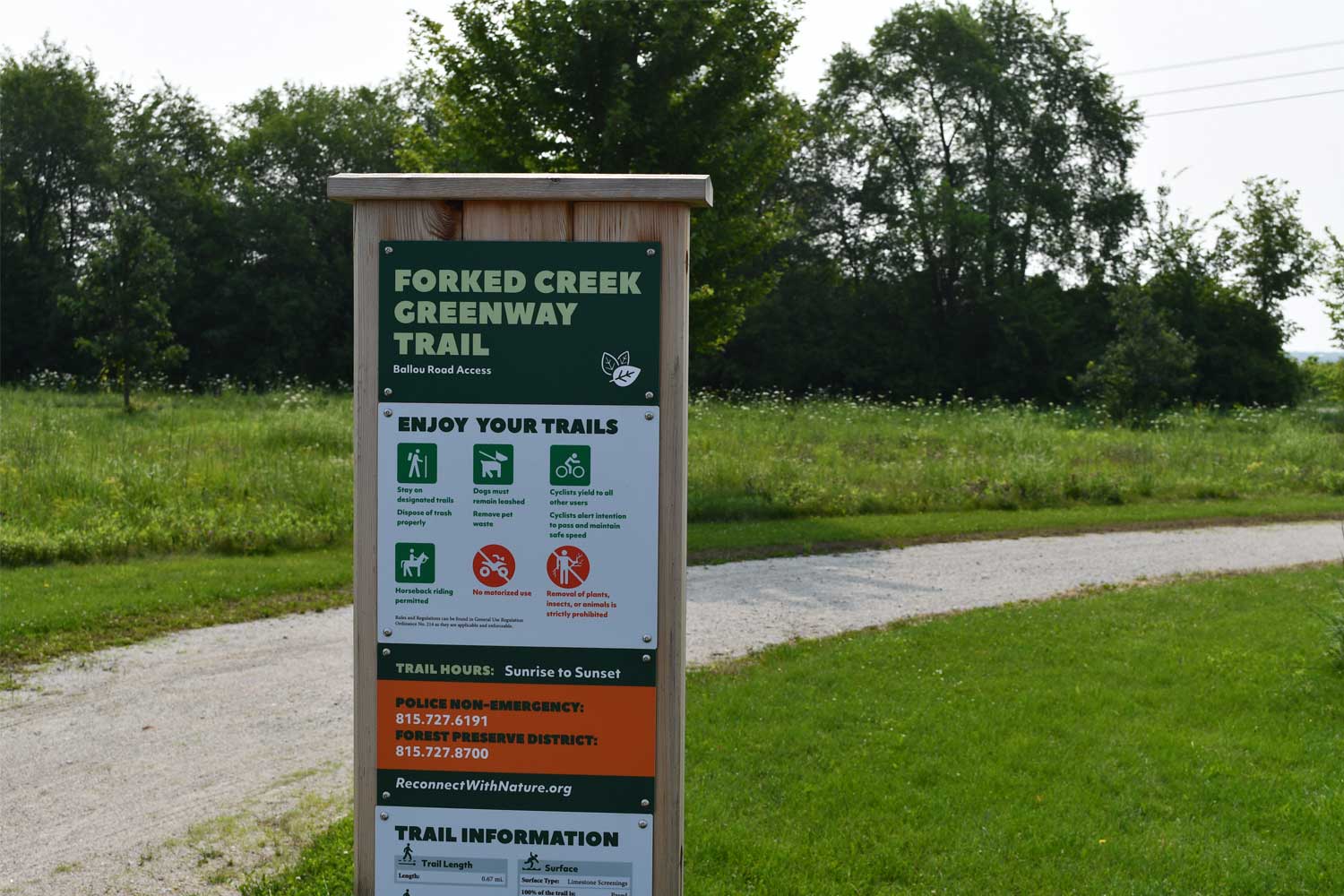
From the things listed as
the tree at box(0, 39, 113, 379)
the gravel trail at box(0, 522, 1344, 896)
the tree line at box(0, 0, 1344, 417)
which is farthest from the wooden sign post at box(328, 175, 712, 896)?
the tree at box(0, 39, 113, 379)

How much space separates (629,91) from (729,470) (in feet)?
18.0

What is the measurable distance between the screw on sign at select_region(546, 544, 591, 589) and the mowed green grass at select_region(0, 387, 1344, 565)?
1047 centimetres

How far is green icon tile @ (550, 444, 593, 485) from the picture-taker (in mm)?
2918

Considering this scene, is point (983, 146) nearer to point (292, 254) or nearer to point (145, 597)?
point (292, 254)

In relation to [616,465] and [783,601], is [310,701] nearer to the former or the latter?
[783,601]

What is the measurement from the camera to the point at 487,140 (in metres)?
16.2

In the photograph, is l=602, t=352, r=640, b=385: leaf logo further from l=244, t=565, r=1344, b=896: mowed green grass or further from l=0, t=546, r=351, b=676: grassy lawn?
l=0, t=546, r=351, b=676: grassy lawn

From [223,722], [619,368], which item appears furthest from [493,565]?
[223,722]

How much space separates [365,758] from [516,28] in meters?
14.5

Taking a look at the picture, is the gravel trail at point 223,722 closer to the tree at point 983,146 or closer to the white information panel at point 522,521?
the white information panel at point 522,521

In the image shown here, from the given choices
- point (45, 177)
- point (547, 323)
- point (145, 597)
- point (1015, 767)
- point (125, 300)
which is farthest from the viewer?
point (45, 177)

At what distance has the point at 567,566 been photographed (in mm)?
2943

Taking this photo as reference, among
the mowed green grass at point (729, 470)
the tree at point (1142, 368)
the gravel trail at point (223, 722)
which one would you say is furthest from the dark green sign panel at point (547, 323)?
the tree at point (1142, 368)

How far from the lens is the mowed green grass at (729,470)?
1316cm
